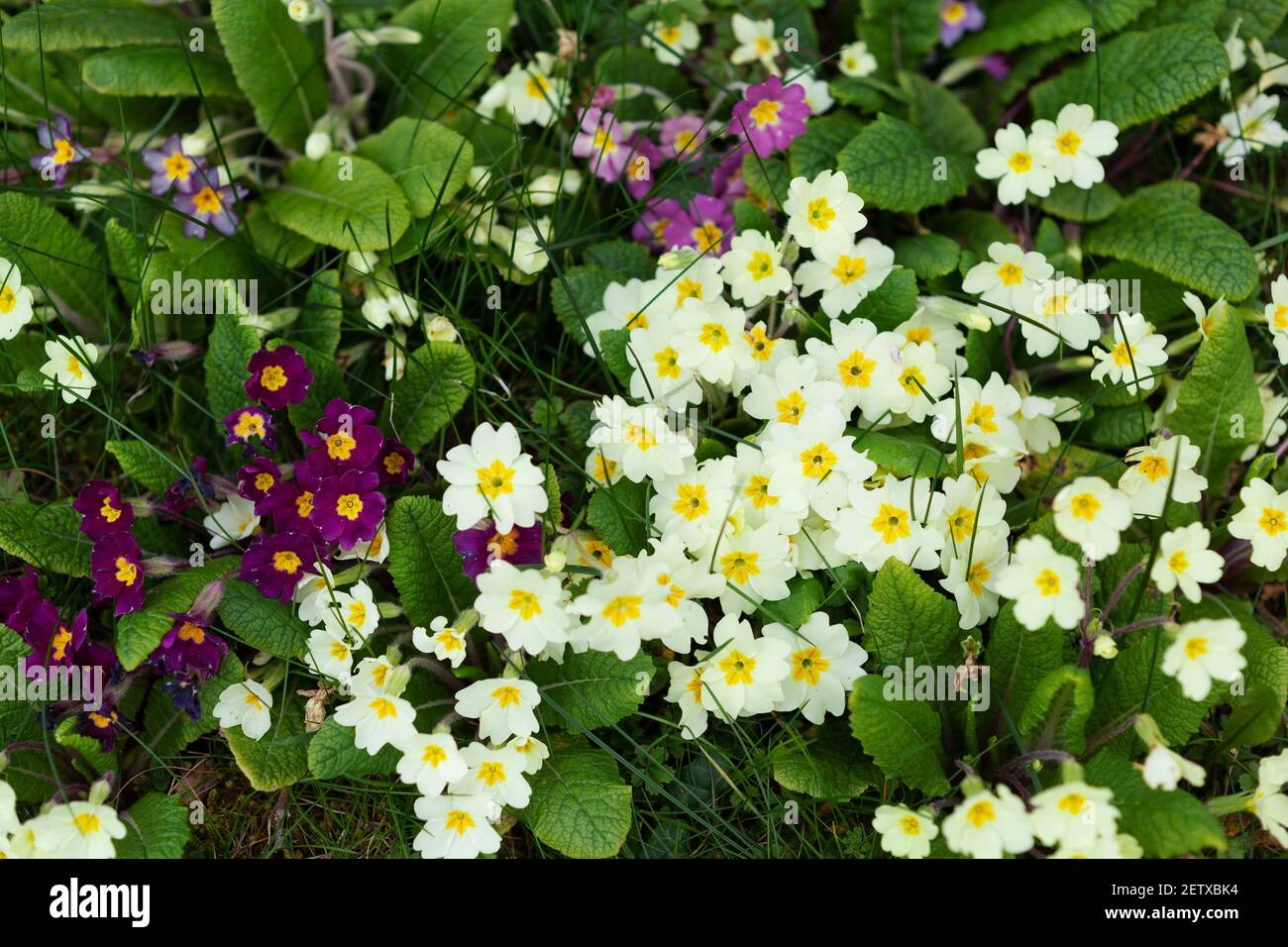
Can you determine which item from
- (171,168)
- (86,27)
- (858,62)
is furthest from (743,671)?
(86,27)

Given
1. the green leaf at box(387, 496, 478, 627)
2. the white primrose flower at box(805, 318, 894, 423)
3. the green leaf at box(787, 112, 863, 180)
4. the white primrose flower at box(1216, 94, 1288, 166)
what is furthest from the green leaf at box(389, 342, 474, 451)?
the white primrose flower at box(1216, 94, 1288, 166)

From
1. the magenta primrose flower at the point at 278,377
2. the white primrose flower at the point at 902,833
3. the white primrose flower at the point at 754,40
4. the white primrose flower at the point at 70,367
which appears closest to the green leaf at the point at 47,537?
the white primrose flower at the point at 70,367

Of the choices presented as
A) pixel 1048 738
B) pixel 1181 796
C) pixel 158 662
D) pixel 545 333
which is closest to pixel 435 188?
pixel 545 333

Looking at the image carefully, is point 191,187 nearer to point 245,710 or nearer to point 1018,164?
point 245,710

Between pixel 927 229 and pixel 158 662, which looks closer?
pixel 158 662

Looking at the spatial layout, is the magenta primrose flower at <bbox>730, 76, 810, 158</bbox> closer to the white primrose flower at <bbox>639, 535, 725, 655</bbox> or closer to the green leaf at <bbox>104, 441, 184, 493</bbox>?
the white primrose flower at <bbox>639, 535, 725, 655</bbox>

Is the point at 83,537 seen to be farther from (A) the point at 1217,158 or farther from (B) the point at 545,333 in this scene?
(A) the point at 1217,158

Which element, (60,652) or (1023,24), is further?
(1023,24)
